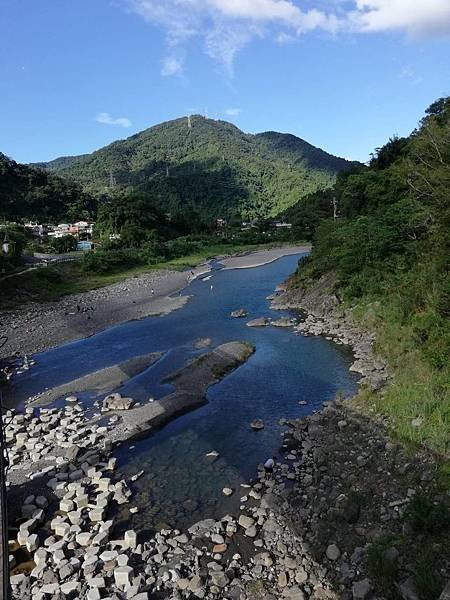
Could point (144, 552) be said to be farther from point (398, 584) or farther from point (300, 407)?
point (300, 407)

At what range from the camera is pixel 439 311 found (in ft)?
49.2

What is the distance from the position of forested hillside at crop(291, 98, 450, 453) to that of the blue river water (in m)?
2.96

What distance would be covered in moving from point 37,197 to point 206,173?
69087 millimetres

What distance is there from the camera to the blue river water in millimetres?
10859

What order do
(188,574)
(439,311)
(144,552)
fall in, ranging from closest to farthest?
(188,574), (144,552), (439,311)

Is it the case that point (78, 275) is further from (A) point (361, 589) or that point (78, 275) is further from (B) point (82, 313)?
(A) point (361, 589)

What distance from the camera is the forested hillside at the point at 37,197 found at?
79.2m

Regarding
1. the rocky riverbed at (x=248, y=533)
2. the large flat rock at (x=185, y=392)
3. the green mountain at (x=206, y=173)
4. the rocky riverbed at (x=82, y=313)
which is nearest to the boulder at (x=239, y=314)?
the rocky riverbed at (x=82, y=313)

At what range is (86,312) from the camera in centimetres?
3388

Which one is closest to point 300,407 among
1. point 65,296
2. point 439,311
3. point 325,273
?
point 439,311

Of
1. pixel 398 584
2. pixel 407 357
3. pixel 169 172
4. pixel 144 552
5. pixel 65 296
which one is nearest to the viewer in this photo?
pixel 398 584

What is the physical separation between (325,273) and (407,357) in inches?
729

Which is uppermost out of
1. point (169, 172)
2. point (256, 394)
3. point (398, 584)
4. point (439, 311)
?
point (169, 172)

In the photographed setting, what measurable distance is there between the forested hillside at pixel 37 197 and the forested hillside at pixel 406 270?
2477 inches
